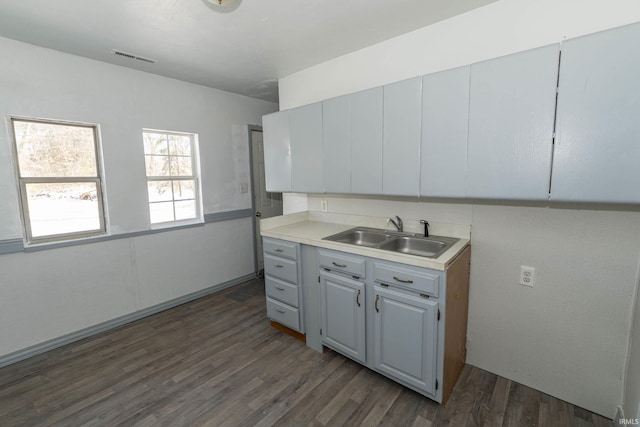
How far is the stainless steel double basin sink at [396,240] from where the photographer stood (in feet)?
7.00

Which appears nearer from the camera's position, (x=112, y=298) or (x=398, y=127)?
(x=398, y=127)

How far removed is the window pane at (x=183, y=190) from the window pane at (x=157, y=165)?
178mm

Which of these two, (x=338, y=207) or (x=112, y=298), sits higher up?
(x=338, y=207)

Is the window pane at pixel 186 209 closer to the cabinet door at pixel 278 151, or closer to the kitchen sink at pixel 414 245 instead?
A: the cabinet door at pixel 278 151

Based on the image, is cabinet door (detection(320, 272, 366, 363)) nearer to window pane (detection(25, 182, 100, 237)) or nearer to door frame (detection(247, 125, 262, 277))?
door frame (detection(247, 125, 262, 277))

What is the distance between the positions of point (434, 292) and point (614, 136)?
3.77 feet

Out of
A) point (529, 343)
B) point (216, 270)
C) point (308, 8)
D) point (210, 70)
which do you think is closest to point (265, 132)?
point (210, 70)

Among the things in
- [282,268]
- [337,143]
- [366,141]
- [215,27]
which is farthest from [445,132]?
[215,27]

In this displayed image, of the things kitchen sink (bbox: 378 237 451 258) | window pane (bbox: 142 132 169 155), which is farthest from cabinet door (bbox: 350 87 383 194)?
window pane (bbox: 142 132 169 155)

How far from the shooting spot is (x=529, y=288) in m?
1.88

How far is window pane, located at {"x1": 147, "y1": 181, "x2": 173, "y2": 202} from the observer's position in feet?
10.3

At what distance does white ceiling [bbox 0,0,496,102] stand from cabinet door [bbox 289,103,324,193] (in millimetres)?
567

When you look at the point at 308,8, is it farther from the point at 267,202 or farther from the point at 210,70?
the point at 267,202

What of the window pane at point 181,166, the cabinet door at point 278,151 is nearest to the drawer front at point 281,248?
the cabinet door at point 278,151
